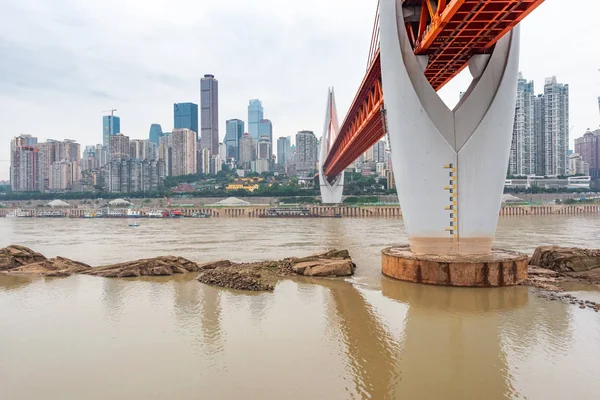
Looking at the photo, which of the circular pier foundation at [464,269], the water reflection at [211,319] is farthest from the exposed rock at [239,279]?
the circular pier foundation at [464,269]

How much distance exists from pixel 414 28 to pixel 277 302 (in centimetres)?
975

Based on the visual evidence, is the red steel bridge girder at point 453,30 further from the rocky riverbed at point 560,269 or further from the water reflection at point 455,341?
the rocky riverbed at point 560,269

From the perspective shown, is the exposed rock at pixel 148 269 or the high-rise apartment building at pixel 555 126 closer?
the exposed rock at pixel 148 269

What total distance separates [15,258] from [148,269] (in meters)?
6.08

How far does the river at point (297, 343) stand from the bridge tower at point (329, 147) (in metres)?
51.3

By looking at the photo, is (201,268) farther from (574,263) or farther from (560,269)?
(574,263)

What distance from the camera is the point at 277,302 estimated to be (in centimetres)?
1184

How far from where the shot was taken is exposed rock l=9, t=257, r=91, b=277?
54.5ft

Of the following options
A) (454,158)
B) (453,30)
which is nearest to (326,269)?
(454,158)

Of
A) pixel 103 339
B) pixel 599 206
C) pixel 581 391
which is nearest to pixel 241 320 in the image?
pixel 103 339

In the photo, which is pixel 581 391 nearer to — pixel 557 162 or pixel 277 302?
pixel 277 302

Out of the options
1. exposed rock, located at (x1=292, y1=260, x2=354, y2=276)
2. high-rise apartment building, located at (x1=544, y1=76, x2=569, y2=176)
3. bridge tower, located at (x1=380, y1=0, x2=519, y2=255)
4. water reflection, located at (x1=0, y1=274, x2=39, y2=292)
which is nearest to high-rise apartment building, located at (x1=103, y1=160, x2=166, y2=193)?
high-rise apartment building, located at (x1=544, y1=76, x2=569, y2=176)

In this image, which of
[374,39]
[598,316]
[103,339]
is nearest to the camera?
[103,339]

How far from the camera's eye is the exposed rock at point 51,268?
16625mm
